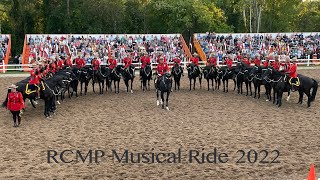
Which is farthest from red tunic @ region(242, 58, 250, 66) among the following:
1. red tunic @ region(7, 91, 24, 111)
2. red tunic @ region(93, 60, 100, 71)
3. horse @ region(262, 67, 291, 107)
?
red tunic @ region(7, 91, 24, 111)

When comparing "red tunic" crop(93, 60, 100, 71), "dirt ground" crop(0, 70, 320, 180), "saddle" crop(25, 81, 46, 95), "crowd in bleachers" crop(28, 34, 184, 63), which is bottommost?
"dirt ground" crop(0, 70, 320, 180)

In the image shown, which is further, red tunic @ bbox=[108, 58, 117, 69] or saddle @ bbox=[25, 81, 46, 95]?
red tunic @ bbox=[108, 58, 117, 69]

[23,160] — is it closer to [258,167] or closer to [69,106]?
[258,167]

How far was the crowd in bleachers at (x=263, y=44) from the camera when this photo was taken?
33375mm

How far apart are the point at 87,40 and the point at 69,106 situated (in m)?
16.7

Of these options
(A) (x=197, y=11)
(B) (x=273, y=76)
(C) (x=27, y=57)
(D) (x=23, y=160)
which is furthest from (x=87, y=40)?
(D) (x=23, y=160)

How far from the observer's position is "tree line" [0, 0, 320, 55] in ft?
126

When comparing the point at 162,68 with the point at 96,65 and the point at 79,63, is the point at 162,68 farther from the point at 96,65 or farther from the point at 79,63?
the point at 79,63

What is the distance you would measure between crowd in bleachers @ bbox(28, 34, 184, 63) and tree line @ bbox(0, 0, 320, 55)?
5875mm

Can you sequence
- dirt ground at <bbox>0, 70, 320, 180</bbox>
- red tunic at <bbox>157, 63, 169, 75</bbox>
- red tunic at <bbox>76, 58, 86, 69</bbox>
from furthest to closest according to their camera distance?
red tunic at <bbox>76, 58, 86, 69</bbox> → red tunic at <bbox>157, 63, 169, 75</bbox> → dirt ground at <bbox>0, 70, 320, 180</bbox>

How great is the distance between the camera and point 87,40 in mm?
32500

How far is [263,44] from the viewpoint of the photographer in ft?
113

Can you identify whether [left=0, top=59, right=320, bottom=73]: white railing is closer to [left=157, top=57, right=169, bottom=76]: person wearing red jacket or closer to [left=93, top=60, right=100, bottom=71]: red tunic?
[left=93, top=60, right=100, bottom=71]: red tunic

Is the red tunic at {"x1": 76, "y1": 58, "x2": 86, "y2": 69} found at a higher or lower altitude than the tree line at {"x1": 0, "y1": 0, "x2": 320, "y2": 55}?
lower
